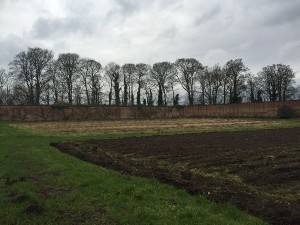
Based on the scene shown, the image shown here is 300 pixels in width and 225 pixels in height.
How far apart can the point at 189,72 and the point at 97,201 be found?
95.2 meters

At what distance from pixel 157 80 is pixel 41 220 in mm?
98488

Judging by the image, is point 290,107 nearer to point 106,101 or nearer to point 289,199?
point 106,101

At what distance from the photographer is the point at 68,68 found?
309ft

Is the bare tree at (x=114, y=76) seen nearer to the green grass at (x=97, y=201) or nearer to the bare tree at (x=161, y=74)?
the bare tree at (x=161, y=74)

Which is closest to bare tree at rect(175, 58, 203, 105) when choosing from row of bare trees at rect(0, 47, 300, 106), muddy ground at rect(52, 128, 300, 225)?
row of bare trees at rect(0, 47, 300, 106)

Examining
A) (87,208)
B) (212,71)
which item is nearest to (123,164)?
(87,208)

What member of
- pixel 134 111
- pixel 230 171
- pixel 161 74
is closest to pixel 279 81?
pixel 161 74

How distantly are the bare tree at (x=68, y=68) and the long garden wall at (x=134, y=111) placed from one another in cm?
1990

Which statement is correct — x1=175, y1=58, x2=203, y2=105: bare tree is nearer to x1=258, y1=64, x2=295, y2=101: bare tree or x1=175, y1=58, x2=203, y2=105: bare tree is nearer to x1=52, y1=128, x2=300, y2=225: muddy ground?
x1=258, y1=64, x2=295, y2=101: bare tree

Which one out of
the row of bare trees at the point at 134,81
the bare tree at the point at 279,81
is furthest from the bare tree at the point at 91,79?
the bare tree at the point at 279,81

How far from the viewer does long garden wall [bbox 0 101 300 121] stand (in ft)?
229

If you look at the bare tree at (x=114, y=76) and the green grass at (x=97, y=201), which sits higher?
the bare tree at (x=114, y=76)

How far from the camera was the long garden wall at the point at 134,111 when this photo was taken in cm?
6988

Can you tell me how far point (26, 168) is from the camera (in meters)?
15.6
